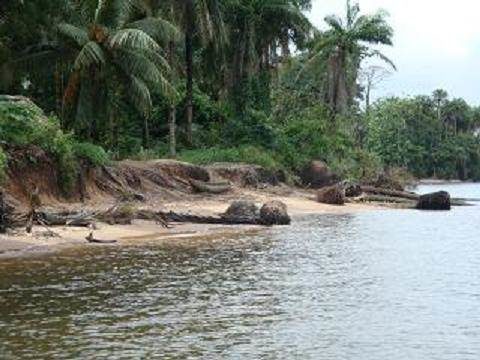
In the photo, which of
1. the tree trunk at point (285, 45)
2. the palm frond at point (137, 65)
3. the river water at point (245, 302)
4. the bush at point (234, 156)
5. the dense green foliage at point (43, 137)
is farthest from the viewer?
the tree trunk at point (285, 45)

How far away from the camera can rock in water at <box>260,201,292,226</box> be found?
28.1 meters

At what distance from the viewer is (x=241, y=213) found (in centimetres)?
2781

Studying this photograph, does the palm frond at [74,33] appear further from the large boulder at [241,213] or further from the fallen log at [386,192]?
the fallen log at [386,192]

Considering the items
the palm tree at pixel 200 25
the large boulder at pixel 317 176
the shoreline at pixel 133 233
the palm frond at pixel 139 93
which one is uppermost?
the palm tree at pixel 200 25

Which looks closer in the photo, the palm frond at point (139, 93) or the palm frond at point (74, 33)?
the palm frond at point (74, 33)

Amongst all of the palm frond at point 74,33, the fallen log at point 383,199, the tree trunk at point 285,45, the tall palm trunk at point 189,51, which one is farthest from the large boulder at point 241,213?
the tree trunk at point 285,45

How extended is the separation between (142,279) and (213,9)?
2882 cm

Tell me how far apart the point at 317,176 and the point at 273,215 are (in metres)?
19.9

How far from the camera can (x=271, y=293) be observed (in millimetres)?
14562

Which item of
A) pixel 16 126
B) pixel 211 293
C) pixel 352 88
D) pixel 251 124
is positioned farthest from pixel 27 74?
pixel 352 88

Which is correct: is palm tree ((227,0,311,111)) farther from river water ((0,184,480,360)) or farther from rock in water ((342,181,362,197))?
river water ((0,184,480,360))

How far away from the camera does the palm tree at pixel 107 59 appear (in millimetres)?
31031

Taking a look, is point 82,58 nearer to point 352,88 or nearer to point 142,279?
point 142,279

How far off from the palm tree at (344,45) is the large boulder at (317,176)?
6.99 m
